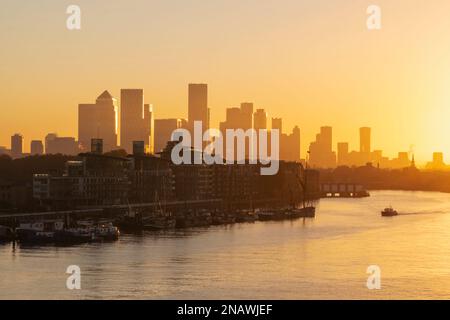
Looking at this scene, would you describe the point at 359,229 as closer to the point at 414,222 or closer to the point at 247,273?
the point at 414,222

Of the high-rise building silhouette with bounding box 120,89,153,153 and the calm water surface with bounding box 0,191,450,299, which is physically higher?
the high-rise building silhouette with bounding box 120,89,153,153

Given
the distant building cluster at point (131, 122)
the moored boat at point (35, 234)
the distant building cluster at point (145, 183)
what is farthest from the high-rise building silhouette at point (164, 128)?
the moored boat at point (35, 234)

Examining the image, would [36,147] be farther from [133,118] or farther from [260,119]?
[260,119]

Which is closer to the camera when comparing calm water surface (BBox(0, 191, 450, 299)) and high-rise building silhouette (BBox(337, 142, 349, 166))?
calm water surface (BBox(0, 191, 450, 299))

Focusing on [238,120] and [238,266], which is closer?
[238,266]

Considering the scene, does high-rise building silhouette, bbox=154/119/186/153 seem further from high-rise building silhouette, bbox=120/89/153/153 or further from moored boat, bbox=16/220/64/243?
moored boat, bbox=16/220/64/243

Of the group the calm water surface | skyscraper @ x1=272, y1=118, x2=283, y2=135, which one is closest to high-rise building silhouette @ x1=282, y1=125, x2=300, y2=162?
skyscraper @ x1=272, y1=118, x2=283, y2=135

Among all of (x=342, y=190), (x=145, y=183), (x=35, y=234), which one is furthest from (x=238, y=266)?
(x=342, y=190)
